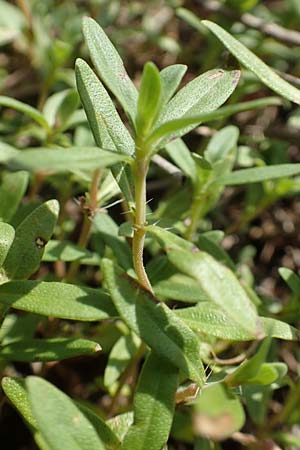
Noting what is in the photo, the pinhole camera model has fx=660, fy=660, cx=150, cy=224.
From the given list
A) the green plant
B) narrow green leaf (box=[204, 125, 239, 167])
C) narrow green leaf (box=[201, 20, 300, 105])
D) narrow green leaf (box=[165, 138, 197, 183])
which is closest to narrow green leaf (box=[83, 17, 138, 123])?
the green plant

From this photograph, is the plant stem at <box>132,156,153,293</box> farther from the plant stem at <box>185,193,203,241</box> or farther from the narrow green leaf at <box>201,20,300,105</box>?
the plant stem at <box>185,193,203,241</box>

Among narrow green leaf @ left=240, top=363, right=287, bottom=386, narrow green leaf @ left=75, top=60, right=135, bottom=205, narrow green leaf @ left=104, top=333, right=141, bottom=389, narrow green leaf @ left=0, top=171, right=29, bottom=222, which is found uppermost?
narrow green leaf @ left=75, top=60, right=135, bottom=205

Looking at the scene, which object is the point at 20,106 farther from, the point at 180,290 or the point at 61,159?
the point at 61,159

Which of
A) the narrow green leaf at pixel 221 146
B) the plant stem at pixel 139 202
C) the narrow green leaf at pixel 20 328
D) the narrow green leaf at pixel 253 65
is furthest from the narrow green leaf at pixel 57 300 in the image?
the narrow green leaf at pixel 221 146

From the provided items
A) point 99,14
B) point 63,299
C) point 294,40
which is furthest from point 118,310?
point 99,14

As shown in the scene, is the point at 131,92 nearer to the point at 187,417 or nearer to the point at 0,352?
the point at 0,352
